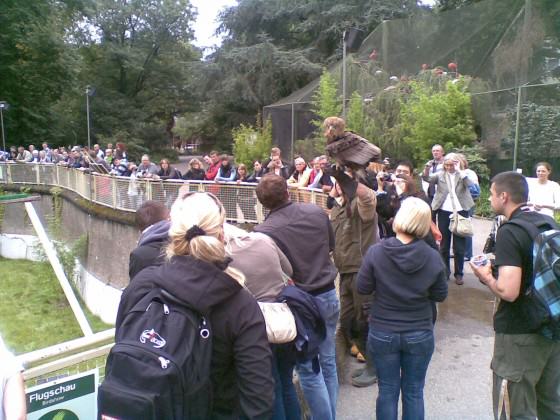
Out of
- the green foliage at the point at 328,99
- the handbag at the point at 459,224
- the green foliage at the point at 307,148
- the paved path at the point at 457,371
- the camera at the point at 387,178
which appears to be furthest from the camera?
the green foliage at the point at 307,148

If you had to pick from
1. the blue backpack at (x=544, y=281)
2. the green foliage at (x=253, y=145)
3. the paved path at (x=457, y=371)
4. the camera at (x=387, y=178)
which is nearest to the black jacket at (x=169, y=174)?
the camera at (x=387, y=178)

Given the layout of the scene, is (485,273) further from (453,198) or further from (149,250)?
(453,198)

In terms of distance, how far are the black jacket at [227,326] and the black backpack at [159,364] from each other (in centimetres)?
6

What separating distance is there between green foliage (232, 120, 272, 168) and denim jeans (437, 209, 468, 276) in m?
15.2

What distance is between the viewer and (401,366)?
3.24 meters

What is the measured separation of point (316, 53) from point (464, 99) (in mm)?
14765

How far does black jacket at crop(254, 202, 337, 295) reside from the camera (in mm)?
3164

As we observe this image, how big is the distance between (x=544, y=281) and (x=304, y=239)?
140cm

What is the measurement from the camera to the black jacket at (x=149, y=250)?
9.05ft

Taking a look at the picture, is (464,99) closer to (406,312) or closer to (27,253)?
(406,312)

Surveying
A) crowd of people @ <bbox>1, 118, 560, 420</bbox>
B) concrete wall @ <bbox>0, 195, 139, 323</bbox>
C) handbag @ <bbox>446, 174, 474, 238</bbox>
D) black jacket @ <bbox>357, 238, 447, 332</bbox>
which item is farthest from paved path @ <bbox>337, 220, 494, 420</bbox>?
concrete wall @ <bbox>0, 195, 139, 323</bbox>

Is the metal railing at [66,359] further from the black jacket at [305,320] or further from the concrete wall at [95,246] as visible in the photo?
the concrete wall at [95,246]

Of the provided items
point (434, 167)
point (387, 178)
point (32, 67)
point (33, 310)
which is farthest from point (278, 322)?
point (32, 67)

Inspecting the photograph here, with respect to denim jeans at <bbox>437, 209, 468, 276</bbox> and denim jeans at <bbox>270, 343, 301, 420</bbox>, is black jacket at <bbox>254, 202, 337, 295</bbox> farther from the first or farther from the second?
denim jeans at <bbox>437, 209, 468, 276</bbox>
